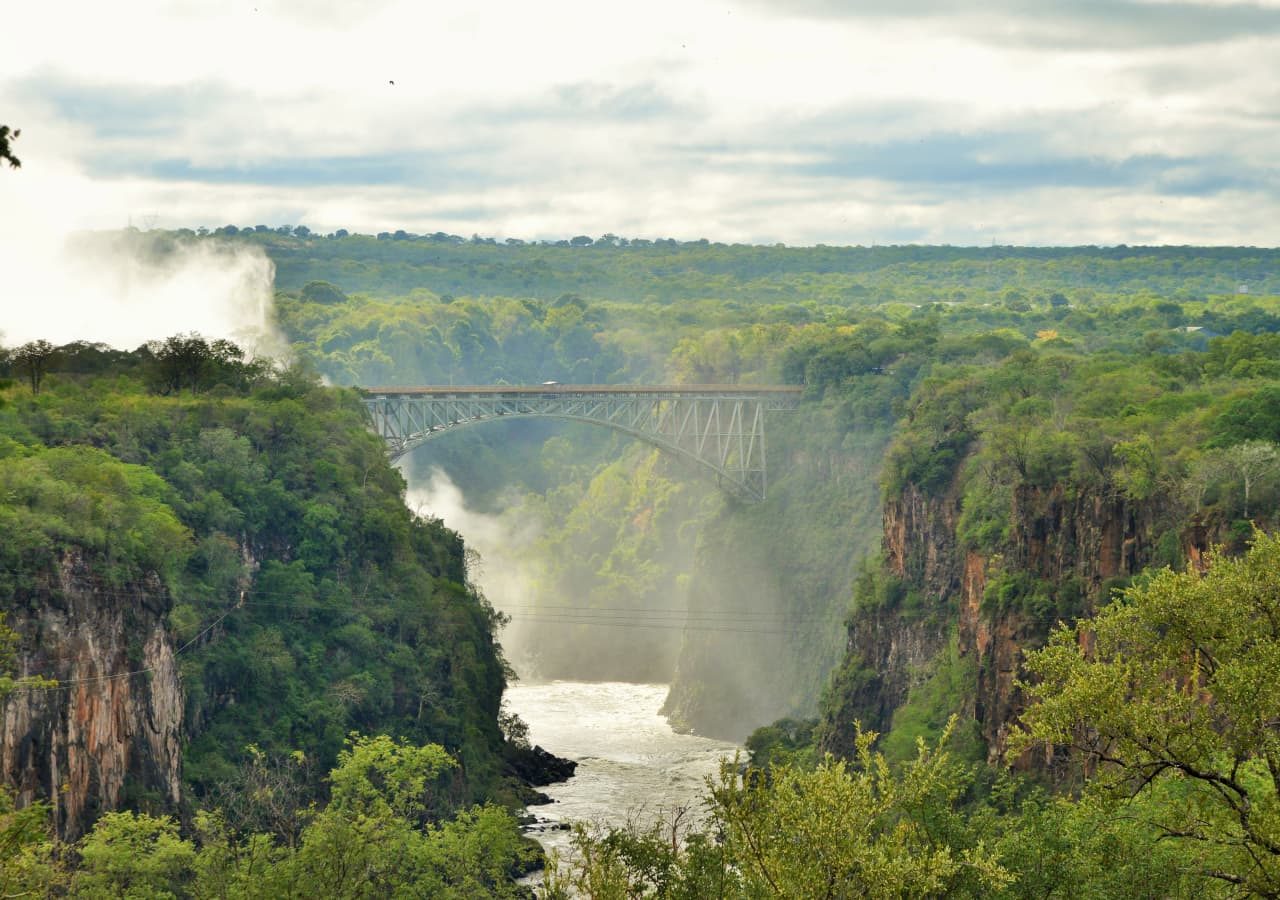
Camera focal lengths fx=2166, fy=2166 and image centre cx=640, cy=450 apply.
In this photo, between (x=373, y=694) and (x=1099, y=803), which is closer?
(x=1099, y=803)

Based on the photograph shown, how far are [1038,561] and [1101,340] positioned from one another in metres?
75.6

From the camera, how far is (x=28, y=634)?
52375 millimetres

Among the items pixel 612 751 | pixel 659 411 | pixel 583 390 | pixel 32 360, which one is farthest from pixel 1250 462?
pixel 659 411

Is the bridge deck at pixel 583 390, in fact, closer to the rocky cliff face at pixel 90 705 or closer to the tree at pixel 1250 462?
the rocky cliff face at pixel 90 705

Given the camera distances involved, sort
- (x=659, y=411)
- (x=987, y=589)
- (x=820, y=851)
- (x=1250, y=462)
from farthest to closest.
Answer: (x=659, y=411), (x=987, y=589), (x=1250, y=462), (x=820, y=851)

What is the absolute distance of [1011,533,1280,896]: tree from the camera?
86.6ft

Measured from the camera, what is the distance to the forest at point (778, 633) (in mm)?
28078

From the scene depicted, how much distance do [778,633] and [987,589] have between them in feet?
135

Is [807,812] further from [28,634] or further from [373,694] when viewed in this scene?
[373,694]

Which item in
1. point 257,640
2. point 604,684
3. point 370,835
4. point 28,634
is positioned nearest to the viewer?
point 370,835

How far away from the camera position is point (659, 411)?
113812 mm

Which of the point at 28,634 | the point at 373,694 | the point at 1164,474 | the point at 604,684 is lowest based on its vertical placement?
the point at 604,684

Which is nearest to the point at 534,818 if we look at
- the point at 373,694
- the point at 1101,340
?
the point at 373,694

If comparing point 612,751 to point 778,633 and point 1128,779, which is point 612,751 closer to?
point 778,633
